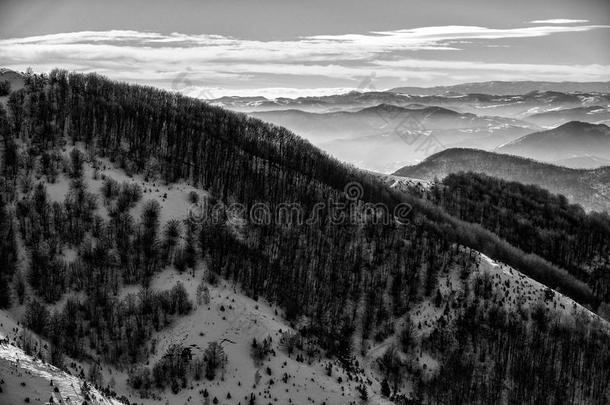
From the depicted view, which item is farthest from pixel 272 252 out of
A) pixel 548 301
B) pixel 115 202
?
pixel 548 301

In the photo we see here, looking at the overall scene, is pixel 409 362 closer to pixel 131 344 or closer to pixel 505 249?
pixel 131 344

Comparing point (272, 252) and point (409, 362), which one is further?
point (272, 252)

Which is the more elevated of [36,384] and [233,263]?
[36,384]

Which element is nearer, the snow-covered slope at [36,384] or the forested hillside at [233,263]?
the snow-covered slope at [36,384]

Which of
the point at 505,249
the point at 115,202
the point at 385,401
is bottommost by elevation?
the point at 505,249

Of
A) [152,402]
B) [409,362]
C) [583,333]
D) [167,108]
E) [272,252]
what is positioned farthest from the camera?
[167,108]

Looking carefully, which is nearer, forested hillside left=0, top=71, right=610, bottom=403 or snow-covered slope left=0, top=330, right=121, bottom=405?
snow-covered slope left=0, top=330, right=121, bottom=405

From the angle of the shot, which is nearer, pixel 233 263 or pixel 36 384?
pixel 36 384

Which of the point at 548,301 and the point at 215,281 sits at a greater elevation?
the point at 215,281
